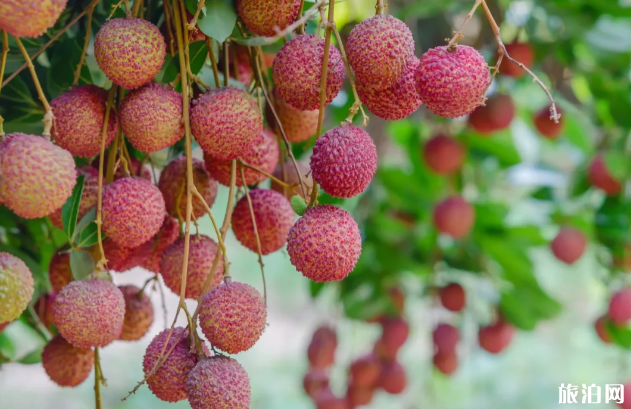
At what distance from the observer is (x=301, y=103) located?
1.42ft

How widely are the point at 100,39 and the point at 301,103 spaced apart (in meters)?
0.13

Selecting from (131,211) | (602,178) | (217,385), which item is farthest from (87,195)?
(602,178)

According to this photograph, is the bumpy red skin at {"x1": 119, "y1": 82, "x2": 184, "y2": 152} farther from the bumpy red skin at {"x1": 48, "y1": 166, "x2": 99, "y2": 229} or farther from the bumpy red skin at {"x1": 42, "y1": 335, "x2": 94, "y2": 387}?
the bumpy red skin at {"x1": 42, "y1": 335, "x2": 94, "y2": 387}

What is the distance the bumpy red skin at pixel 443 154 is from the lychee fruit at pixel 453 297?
23 centimetres

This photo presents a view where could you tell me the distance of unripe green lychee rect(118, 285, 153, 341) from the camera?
54 centimetres

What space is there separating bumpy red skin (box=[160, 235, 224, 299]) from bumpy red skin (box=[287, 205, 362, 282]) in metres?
0.09

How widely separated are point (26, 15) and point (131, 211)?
15 cm

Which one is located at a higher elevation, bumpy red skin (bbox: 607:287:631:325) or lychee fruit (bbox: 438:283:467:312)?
lychee fruit (bbox: 438:283:467:312)

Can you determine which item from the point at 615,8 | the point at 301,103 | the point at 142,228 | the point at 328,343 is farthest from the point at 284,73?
the point at 328,343

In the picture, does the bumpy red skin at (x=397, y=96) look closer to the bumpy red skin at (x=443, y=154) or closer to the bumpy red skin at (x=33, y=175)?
the bumpy red skin at (x=33, y=175)

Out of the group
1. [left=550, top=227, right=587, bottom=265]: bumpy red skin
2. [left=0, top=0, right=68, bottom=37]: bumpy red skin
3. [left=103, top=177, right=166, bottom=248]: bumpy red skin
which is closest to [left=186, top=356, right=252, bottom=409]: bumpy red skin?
[left=103, top=177, right=166, bottom=248]: bumpy red skin

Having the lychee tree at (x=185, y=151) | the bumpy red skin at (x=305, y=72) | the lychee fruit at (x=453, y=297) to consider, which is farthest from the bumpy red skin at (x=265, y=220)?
the lychee fruit at (x=453, y=297)

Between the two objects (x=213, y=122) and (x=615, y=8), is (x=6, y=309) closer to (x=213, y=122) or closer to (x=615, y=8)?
(x=213, y=122)

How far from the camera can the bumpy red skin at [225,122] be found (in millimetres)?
425
